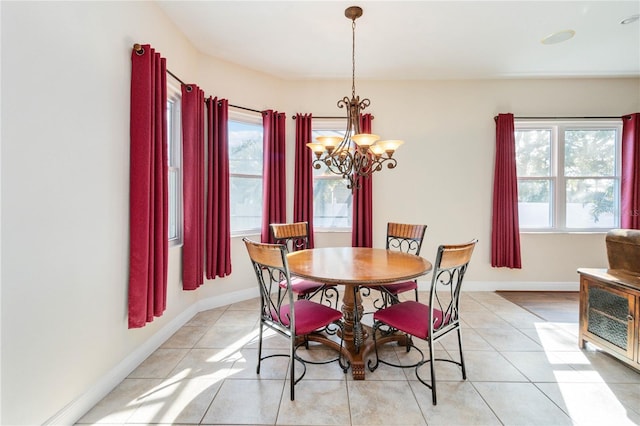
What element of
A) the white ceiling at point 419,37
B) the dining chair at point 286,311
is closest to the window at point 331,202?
the white ceiling at point 419,37

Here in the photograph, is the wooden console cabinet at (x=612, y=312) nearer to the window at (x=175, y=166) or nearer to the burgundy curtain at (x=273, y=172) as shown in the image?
the burgundy curtain at (x=273, y=172)

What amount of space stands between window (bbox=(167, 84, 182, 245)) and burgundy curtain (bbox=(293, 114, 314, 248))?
4.46ft

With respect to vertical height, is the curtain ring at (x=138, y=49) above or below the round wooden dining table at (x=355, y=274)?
above

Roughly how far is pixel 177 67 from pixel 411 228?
9.21ft

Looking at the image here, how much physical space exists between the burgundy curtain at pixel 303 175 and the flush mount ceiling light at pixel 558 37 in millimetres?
2646

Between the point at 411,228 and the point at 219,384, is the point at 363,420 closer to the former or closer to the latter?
the point at 219,384

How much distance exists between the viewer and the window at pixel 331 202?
3.76 meters

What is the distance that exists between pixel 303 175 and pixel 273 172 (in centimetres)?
39

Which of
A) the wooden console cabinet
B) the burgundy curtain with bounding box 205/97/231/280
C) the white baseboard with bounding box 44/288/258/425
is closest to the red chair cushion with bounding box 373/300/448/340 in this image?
the wooden console cabinet

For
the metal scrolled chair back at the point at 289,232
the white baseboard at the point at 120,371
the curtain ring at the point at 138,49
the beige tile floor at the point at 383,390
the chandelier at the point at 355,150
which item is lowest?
the beige tile floor at the point at 383,390

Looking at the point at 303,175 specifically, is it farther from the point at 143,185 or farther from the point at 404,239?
the point at 143,185

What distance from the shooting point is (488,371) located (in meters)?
1.95

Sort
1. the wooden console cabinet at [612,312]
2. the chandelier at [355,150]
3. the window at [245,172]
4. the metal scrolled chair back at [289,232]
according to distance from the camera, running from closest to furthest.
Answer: the wooden console cabinet at [612,312]
the chandelier at [355,150]
the metal scrolled chair back at [289,232]
the window at [245,172]

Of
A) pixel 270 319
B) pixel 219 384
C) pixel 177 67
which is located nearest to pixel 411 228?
pixel 270 319
